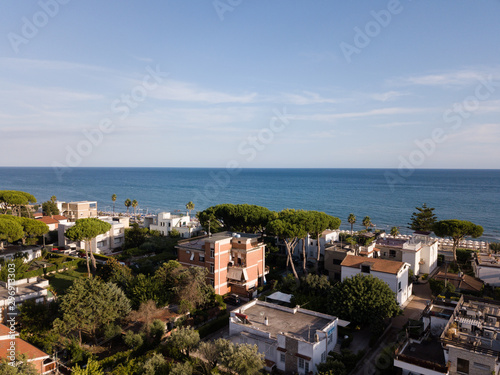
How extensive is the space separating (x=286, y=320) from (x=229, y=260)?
944cm

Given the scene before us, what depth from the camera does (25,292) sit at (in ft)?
80.7

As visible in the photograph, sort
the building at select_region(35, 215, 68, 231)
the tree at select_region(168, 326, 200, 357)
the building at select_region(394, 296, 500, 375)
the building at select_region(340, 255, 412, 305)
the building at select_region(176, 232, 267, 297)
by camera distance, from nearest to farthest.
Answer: the building at select_region(394, 296, 500, 375)
the tree at select_region(168, 326, 200, 357)
the building at select_region(340, 255, 412, 305)
the building at select_region(176, 232, 267, 297)
the building at select_region(35, 215, 68, 231)

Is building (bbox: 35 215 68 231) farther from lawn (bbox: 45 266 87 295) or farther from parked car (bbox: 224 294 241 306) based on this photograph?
parked car (bbox: 224 294 241 306)

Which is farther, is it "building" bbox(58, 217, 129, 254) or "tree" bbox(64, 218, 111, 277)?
"building" bbox(58, 217, 129, 254)

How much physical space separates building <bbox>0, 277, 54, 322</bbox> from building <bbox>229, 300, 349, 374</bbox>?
1468 cm

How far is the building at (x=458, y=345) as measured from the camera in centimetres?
1366

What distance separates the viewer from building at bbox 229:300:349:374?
1755cm

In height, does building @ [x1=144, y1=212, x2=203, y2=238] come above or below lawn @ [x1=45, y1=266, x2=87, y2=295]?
above

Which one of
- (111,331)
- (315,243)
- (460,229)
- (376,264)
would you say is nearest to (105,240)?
(111,331)

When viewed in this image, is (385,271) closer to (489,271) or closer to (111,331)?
(489,271)

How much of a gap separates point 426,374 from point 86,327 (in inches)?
709

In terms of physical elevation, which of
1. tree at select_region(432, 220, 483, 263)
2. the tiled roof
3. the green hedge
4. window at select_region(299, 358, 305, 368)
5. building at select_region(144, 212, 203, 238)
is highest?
tree at select_region(432, 220, 483, 263)

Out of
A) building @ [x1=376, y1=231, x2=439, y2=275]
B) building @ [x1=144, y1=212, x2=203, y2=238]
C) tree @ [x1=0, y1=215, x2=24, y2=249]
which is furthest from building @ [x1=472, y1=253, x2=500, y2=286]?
tree @ [x1=0, y1=215, x2=24, y2=249]

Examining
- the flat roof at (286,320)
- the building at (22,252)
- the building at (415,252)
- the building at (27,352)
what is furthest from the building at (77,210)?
the building at (415,252)
